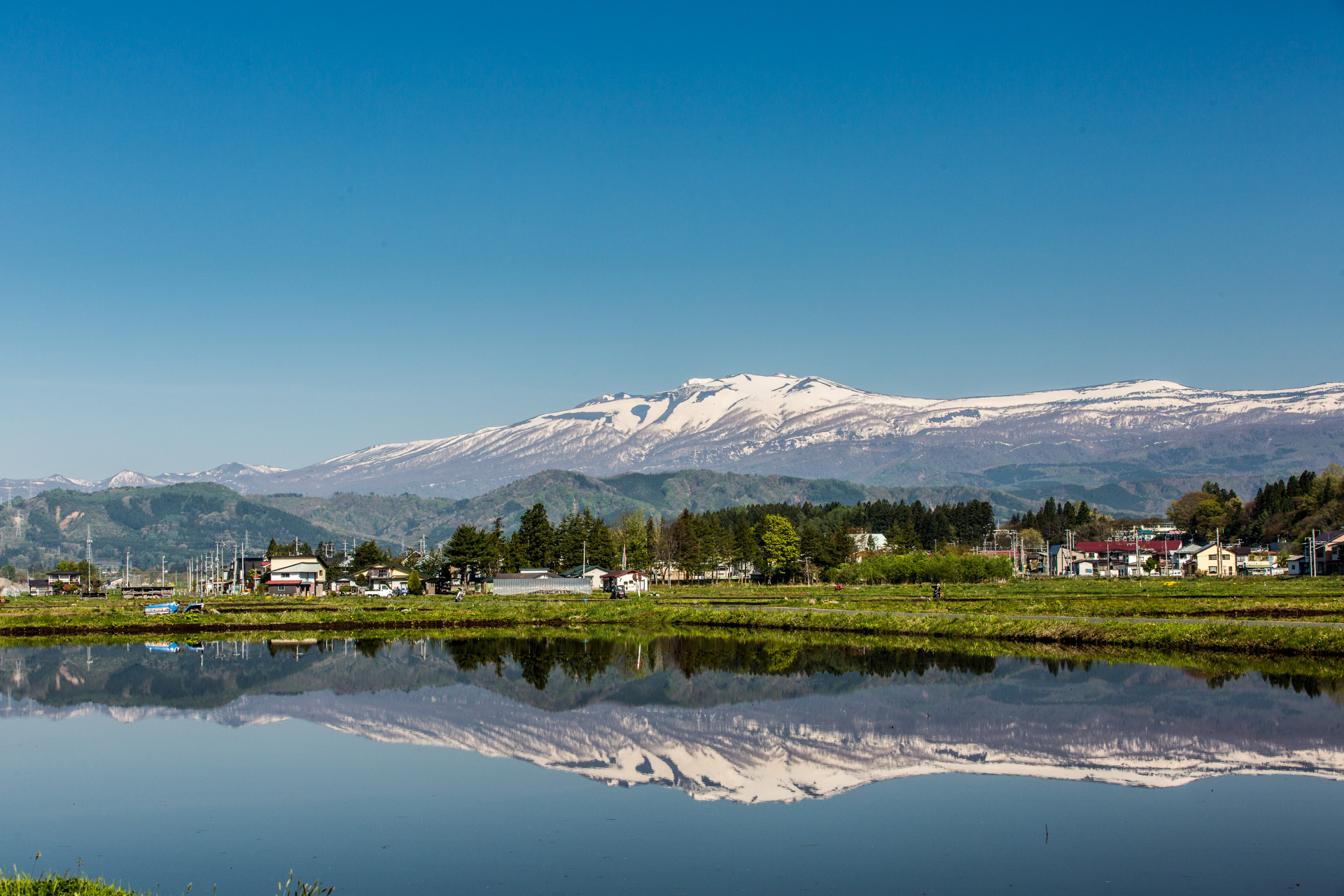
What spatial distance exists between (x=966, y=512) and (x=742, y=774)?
471 feet

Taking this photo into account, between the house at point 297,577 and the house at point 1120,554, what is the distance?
81531 mm

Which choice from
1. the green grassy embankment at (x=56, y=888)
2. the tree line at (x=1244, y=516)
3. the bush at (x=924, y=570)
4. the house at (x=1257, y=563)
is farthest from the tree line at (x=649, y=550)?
the green grassy embankment at (x=56, y=888)

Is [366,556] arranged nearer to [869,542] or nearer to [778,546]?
[778,546]

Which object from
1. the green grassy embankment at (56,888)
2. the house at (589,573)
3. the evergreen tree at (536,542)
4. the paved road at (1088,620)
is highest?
the evergreen tree at (536,542)

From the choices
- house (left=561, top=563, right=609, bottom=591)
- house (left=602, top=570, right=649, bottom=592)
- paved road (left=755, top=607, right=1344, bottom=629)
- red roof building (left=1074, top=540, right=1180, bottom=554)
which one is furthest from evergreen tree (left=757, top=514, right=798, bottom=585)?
red roof building (left=1074, top=540, right=1180, bottom=554)

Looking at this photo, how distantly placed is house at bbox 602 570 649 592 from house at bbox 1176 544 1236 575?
56188 millimetres

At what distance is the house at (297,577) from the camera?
300 ft

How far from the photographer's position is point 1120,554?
12612 cm

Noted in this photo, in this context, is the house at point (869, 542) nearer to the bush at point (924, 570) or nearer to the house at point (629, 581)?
the bush at point (924, 570)

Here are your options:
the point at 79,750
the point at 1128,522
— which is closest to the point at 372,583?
the point at 79,750

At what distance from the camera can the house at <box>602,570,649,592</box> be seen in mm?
82188

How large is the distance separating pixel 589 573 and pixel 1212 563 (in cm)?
6541

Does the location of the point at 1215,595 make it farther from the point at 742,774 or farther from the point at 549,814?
the point at 549,814

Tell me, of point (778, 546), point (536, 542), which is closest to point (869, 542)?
point (778, 546)
